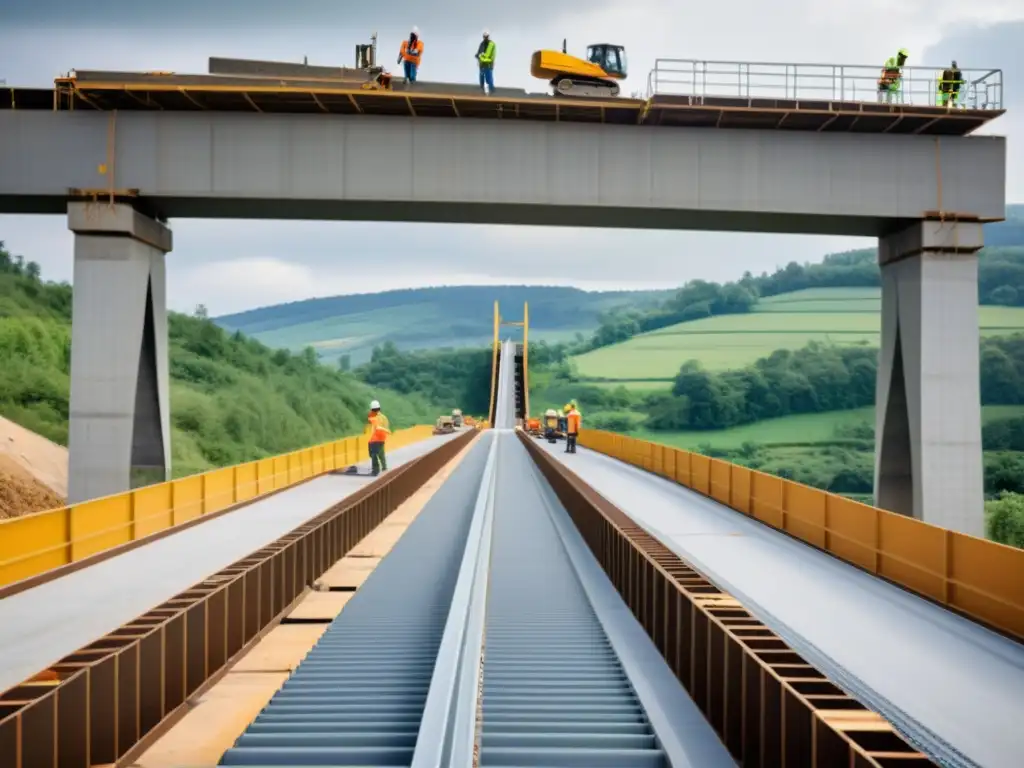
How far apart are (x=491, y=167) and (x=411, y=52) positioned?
398 cm

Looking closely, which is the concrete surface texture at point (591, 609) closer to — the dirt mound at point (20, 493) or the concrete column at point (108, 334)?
the concrete column at point (108, 334)

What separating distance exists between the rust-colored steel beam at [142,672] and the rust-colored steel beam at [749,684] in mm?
4527

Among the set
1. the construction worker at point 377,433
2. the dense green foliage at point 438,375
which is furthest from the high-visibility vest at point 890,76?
the dense green foliage at point 438,375

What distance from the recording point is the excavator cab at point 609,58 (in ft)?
103

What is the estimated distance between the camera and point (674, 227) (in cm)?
2939

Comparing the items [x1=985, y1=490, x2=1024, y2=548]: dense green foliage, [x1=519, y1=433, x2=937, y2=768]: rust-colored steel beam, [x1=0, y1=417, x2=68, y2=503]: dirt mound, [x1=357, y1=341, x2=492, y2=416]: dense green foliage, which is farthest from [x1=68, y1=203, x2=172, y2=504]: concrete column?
[x1=357, y1=341, x2=492, y2=416]: dense green foliage

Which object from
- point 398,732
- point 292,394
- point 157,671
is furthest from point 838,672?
point 292,394

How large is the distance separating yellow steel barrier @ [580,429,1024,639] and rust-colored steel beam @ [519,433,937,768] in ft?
11.2

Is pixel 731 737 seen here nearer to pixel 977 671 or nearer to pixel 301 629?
pixel 977 671

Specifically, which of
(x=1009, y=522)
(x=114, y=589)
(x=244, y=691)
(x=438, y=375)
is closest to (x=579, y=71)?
(x=114, y=589)

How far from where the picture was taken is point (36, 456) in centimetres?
4103

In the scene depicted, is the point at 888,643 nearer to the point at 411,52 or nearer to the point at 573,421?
the point at 411,52

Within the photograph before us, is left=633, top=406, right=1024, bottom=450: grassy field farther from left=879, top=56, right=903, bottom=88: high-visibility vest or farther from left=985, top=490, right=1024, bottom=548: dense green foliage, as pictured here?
left=879, top=56, right=903, bottom=88: high-visibility vest

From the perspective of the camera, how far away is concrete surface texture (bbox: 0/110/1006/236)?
26438 millimetres
